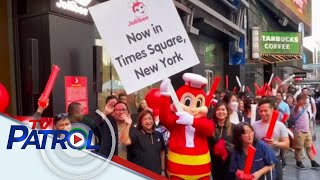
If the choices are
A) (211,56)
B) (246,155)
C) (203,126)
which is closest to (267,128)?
(246,155)

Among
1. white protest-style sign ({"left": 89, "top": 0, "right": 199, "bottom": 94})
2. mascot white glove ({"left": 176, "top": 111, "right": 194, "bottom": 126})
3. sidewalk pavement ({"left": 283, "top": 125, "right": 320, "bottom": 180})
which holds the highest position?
white protest-style sign ({"left": 89, "top": 0, "right": 199, "bottom": 94})

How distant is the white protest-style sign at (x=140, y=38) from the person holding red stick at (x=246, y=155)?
0.88 metres

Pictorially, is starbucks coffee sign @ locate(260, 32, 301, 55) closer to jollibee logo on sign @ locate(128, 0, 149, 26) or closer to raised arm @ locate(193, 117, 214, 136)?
raised arm @ locate(193, 117, 214, 136)

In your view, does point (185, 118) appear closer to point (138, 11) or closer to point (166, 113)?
point (166, 113)

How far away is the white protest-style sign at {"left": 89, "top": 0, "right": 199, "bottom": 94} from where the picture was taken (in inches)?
115

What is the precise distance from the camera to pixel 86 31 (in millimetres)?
6516

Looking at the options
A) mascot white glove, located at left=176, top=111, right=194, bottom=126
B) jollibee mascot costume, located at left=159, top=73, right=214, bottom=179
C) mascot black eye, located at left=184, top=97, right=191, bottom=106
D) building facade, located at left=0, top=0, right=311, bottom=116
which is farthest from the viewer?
building facade, located at left=0, top=0, right=311, bottom=116

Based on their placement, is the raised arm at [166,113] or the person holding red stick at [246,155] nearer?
the person holding red stick at [246,155]

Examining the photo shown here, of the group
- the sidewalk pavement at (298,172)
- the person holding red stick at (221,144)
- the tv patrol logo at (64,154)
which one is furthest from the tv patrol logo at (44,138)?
the sidewalk pavement at (298,172)

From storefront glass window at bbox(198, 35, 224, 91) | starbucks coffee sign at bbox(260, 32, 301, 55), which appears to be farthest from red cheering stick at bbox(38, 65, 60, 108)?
starbucks coffee sign at bbox(260, 32, 301, 55)

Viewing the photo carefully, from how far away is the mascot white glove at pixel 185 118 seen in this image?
3.55m

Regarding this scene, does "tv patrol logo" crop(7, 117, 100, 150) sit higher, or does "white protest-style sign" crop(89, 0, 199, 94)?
"white protest-style sign" crop(89, 0, 199, 94)

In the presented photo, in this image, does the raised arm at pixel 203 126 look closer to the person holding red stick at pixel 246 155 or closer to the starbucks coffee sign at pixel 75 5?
the person holding red stick at pixel 246 155

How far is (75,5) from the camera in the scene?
6.25 metres
